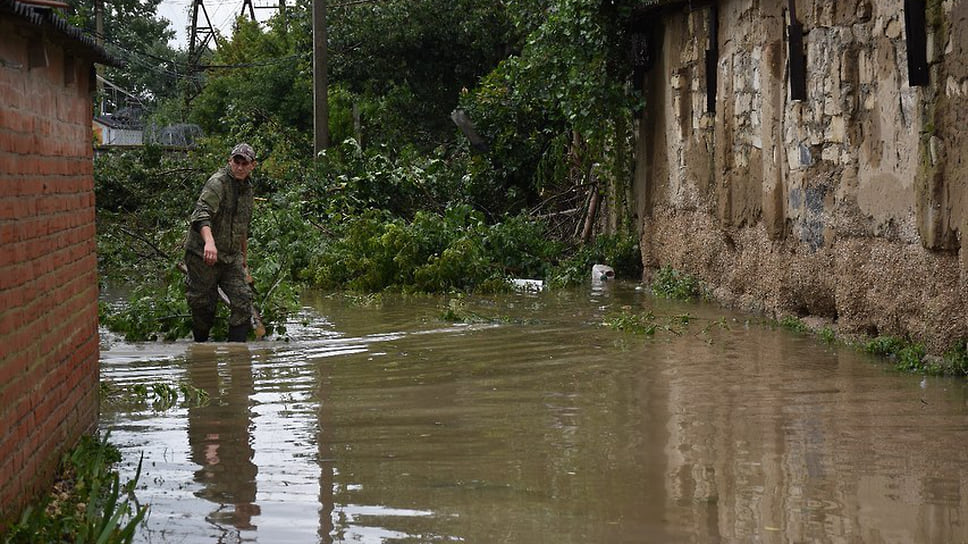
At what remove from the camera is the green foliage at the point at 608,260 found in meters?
16.8

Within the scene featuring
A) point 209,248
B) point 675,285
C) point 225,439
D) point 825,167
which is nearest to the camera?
point 225,439

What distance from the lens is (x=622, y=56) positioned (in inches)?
653

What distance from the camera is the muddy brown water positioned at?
5.15 m

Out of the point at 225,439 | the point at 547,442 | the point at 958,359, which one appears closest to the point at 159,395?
the point at 225,439

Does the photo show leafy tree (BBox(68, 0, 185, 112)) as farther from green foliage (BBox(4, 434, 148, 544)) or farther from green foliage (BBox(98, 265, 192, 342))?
green foliage (BBox(4, 434, 148, 544))

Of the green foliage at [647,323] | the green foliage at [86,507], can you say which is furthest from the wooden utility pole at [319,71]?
the green foliage at [86,507]

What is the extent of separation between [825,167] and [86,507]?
697 centimetres

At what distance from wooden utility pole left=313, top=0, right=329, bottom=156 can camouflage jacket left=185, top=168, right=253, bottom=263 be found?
1226 cm

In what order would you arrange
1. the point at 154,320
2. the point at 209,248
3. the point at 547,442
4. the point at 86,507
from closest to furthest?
the point at 86,507 → the point at 547,442 → the point at 209,248 → the point at 154,320

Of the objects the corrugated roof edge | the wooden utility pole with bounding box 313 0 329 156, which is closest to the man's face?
the corrugated roof edge

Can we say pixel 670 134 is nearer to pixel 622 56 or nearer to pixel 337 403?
pixel 622 56

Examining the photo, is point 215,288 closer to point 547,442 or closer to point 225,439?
point 225,439

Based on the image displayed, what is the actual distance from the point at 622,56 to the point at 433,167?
506cm

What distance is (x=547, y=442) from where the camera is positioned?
6609 mm
